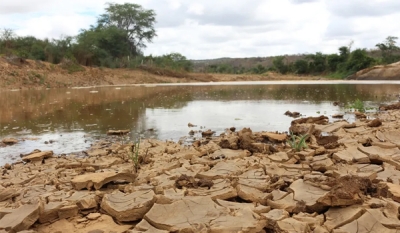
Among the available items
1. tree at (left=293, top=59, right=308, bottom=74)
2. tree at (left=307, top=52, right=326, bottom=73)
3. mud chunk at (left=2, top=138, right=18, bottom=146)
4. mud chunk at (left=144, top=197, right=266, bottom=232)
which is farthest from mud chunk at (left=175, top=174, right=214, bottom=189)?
tree at (left=293, top=59, right=308, bottom=74)

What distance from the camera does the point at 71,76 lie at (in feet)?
96.2

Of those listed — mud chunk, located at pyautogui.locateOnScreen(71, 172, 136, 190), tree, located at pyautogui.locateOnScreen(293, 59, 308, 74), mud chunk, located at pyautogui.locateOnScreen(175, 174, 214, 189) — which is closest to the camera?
mud chunk, located at pyautogui.locateOnScreen(175, 174, 214, 189)

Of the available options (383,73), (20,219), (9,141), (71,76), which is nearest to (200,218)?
(20,219)

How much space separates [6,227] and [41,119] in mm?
8024

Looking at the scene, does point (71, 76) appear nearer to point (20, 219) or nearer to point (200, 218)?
point (20, 219)

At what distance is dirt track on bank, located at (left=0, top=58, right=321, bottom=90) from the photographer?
25.6m

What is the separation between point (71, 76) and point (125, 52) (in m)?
12.5

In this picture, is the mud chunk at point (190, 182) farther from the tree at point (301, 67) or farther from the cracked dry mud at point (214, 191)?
the tree at point (301, 67)

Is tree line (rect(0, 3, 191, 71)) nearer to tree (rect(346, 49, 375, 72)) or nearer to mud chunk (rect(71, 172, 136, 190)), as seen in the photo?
tree (rect(346, 49, 375, 72))

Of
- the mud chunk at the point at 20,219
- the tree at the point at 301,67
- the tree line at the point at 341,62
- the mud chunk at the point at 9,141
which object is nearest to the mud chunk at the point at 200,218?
the mud chunk at the point at 20,219

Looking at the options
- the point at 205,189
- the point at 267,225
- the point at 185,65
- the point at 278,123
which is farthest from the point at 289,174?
the point at 185,65

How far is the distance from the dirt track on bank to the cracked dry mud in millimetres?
21407

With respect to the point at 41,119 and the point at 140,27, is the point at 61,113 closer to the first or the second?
the point at 41,119

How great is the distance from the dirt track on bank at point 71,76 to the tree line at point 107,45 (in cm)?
194
